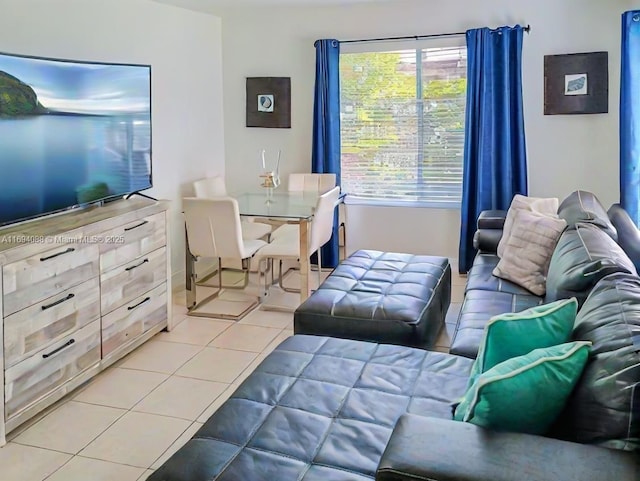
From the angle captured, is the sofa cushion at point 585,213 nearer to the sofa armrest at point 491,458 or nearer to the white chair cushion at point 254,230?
the sofa armrest at point 491,458

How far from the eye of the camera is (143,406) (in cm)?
313

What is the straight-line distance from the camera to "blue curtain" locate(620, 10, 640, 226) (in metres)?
4.12

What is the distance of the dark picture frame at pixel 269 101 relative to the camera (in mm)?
5707

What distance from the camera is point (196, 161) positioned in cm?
548

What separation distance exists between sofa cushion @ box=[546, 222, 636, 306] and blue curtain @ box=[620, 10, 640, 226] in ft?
4.31

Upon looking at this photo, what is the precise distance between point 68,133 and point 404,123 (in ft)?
9.94

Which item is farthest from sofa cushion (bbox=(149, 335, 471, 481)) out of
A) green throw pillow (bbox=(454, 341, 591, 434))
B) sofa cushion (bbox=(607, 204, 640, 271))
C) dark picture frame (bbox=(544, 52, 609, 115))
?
dark picture frame (bbox=(544, 52, 609, 115))

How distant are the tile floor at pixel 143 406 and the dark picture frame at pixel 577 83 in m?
2.01

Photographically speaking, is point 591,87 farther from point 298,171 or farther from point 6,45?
point 6,45

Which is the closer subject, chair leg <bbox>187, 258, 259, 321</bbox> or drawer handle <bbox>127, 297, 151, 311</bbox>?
drawer handle <bbox>127, 297, 151, 311</bbox>

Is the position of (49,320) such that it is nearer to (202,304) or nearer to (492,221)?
(202,304)

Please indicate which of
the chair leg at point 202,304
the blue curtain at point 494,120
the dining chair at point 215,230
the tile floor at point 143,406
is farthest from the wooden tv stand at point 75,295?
the blue curtain at point 494,120

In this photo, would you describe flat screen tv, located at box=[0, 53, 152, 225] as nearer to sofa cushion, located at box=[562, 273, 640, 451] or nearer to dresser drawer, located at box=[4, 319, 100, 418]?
dresser drawer, located at box=[4, 319, 100, 418]

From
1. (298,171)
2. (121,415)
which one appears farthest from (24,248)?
(298,171)
